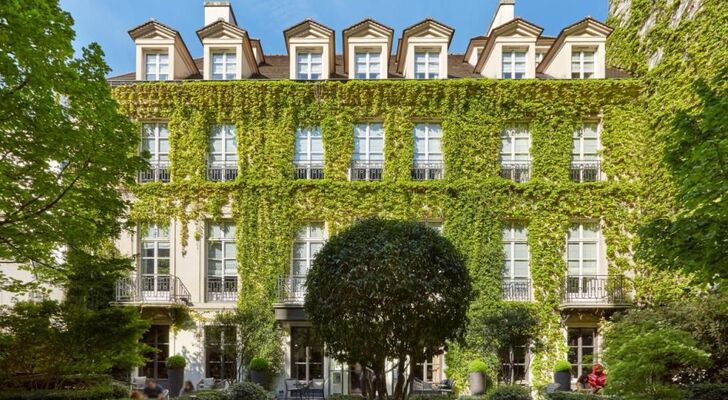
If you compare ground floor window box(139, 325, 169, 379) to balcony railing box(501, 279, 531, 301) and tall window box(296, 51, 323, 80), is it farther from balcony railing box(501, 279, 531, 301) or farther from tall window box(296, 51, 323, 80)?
balcony railing box(501, 279, 531, 301)

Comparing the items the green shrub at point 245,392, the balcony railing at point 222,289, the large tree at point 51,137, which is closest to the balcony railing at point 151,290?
the balcony railing at point 222,289

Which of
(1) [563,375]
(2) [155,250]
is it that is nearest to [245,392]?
(2) [155,250]

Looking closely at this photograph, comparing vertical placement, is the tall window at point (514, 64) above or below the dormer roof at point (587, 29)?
below

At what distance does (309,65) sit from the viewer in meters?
20.7

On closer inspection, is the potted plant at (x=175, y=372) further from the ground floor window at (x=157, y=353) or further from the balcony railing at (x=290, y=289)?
the balcony railing at (x=290, y=289)

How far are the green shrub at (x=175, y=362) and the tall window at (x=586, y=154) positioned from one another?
1591cm

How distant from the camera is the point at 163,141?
66.7ft

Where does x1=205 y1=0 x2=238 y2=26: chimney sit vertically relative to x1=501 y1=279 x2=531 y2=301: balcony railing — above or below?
above

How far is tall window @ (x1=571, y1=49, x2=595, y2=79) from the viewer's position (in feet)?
67.7

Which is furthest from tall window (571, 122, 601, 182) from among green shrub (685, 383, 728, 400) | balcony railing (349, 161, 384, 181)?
green shrub (685, 383, 728, 400)

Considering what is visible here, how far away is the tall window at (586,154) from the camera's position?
65.6 feet

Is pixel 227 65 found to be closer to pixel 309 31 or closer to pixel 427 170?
pixel 309 31

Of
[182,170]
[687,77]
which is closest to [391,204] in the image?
[182,170]

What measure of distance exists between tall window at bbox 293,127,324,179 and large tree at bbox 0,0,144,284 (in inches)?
367
